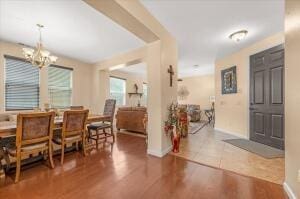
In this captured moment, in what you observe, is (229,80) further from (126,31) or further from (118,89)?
(118,89)

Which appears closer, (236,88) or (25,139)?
(25,139)

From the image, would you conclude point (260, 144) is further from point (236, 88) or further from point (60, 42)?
point (60, 42)

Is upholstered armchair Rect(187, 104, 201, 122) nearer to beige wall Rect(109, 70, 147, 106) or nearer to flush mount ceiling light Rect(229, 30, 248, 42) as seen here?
beige wall Rect(109, 70, 147, 106)

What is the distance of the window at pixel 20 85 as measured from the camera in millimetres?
3959

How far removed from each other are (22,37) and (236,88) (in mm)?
5697

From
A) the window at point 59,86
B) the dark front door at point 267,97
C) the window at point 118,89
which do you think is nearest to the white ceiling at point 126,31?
the dark front door at point 267,97

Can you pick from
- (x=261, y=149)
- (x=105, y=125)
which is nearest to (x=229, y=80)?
(x=261, y=149)

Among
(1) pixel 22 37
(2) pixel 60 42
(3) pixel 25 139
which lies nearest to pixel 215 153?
(3) pixel 25 139

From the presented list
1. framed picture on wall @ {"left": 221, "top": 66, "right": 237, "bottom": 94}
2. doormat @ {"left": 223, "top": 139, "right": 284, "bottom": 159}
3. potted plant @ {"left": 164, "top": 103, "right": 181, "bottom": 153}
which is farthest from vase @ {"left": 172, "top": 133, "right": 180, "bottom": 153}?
framed picture on wall @ {"left": 221, "top": 66, "right": 237, "bottom": 94}

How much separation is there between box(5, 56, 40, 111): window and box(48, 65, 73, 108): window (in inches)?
14.9

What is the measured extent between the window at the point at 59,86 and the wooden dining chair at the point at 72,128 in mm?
2429

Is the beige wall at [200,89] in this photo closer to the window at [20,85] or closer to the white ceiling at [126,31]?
the white ceiling at [126,31]

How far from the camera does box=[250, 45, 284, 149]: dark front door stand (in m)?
3.39

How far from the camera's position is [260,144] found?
12.5 feet
